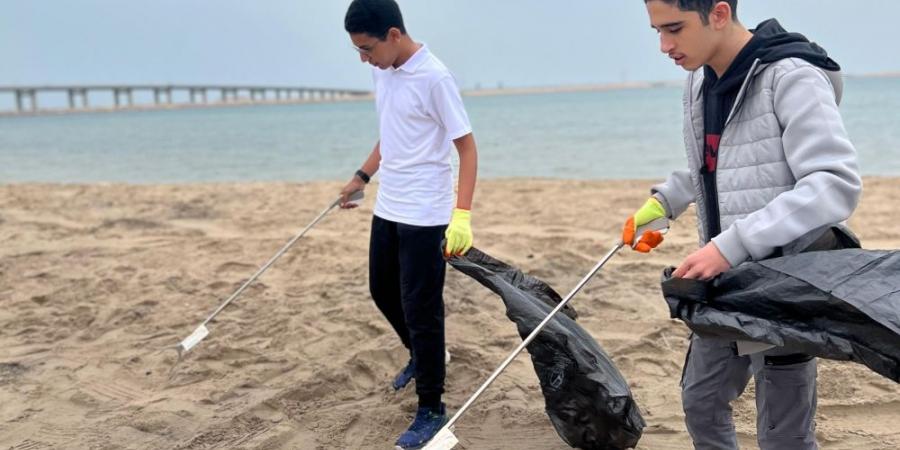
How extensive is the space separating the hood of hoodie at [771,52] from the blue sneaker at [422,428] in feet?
5.70

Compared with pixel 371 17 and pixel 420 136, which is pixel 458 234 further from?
pixel 371 17

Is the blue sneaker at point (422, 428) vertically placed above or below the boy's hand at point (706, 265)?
below

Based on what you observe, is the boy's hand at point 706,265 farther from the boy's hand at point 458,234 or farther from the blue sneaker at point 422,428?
the blue sneaker at point 422,428

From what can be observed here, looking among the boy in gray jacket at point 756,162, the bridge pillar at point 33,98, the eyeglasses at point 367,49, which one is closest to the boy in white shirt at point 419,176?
the eyeglasses at point 367,49

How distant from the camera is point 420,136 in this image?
2.81 meters

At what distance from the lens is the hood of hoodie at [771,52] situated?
5.81 ft

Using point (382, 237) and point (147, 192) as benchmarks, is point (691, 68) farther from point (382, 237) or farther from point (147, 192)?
point (147, 192)

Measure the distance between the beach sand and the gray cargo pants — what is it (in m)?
0.63

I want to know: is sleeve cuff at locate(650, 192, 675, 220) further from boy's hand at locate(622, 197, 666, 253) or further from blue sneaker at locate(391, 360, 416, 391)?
blue sneaker at locate(391, 360, 416, 391)

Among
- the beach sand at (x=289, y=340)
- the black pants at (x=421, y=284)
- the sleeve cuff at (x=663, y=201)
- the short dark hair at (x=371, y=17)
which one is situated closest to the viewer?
the sleeve cuff at (x=663, y=201)

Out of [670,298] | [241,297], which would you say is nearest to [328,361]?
[241,297]

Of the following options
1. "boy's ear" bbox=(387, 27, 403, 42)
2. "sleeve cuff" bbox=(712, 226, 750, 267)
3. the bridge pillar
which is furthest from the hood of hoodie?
the bridge pillar

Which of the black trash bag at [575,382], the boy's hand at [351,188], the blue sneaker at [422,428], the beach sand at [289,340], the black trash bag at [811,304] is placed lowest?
the beach sand at [289,340]

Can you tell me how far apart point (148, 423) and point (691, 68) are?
2.68 m
